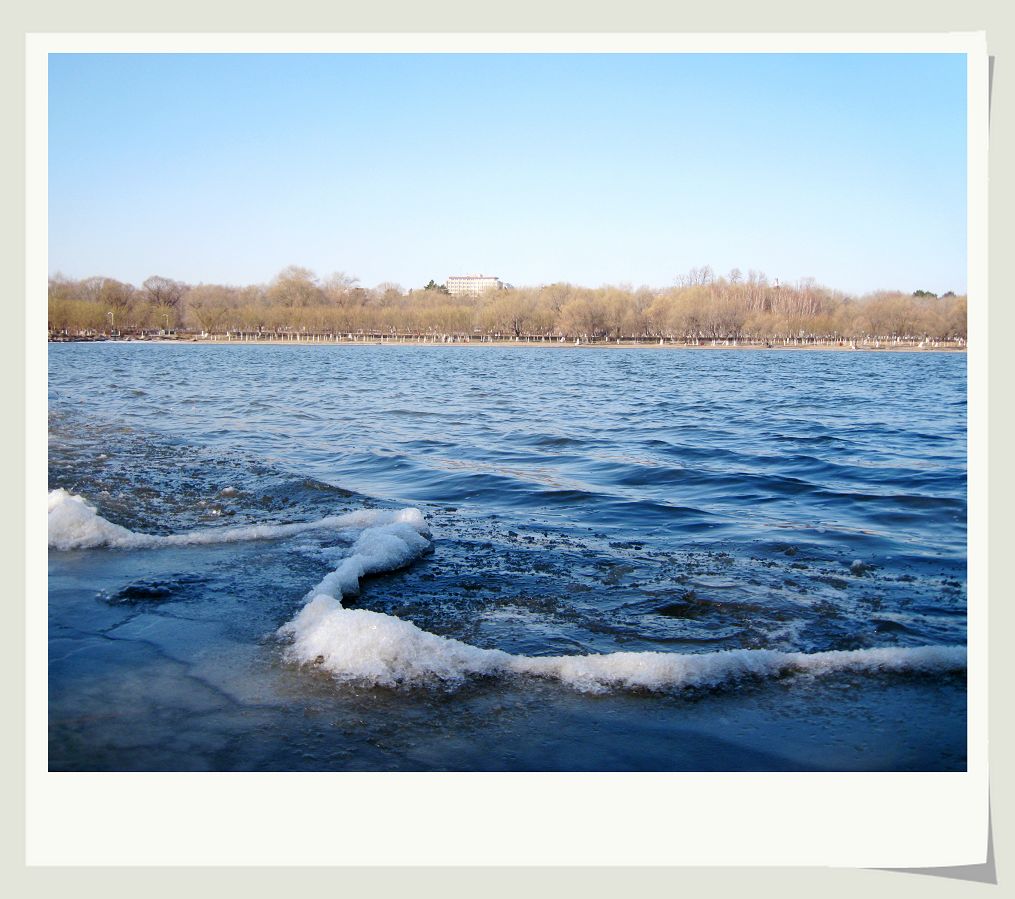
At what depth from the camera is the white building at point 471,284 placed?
240 inches

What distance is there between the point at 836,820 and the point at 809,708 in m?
0.54

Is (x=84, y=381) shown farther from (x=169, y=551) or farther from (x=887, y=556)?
(x=887, y=556)

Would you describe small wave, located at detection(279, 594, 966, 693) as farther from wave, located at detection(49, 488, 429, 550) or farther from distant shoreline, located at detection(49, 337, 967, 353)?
wave, located at detection(49, 488, 429, 550)

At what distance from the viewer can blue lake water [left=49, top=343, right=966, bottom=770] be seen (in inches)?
149

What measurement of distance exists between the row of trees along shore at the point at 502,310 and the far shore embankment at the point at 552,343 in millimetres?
56

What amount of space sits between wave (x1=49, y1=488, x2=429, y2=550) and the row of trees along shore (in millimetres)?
1178

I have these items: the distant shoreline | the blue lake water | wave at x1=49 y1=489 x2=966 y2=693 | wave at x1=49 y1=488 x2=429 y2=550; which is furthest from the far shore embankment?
wave at x1=49 y1=489 x2=966 y2=693

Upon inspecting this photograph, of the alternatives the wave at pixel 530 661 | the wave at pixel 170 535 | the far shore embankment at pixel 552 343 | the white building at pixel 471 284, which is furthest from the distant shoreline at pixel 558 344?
the wave at pixel 530 661

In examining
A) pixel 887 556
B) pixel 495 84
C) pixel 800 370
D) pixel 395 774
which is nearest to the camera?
pixel 395 774

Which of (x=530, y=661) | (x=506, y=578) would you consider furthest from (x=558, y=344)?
(x=530, y=661)

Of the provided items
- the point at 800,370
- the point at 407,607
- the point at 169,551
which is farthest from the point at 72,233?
the point at 800,370

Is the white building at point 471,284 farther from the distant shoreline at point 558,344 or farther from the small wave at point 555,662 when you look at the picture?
the small wave at point 555,662

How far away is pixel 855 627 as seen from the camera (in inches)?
190

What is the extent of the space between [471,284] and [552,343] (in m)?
2.33
